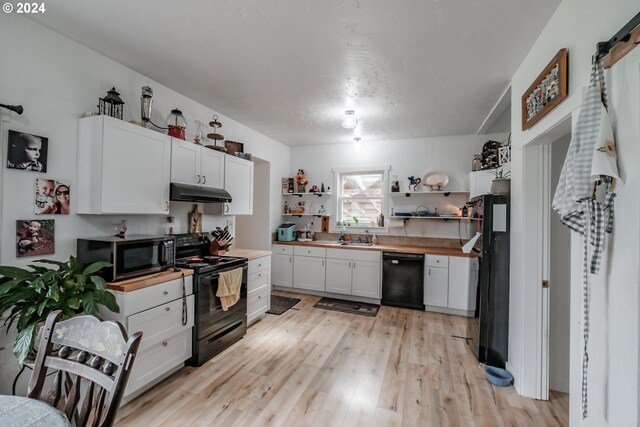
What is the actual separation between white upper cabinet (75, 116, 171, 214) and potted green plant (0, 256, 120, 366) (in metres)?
0.59

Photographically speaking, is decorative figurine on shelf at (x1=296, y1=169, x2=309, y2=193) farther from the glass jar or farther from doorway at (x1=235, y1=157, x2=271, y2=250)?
the glass jar

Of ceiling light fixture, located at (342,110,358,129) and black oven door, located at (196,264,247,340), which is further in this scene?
ceiling light fixture, located at (342,110,358,129)

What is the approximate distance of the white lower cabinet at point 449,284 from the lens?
3.79 m

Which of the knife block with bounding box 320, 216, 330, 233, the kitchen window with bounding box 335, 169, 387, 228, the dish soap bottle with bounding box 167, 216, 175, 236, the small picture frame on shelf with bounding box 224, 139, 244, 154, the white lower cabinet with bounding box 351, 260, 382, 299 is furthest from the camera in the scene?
the knife block with bounding box 320, 216, 330, 233

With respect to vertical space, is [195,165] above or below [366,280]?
above

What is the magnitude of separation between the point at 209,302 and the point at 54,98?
6.47 ft

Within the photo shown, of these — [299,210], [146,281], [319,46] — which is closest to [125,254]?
[146,281]

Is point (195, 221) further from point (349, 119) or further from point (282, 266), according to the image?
point (349, 119)

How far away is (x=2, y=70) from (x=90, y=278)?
1416mm

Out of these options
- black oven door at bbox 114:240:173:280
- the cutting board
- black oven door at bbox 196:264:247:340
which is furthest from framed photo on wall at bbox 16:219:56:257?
the cutting board

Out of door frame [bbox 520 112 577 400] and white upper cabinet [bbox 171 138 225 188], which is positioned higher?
white upper cabinet [bbox 171 138 225 188]

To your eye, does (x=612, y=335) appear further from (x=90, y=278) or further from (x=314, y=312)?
(x=314, y=312)

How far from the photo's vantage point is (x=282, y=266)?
4.80m

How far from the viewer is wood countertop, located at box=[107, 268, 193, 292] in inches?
75.3
